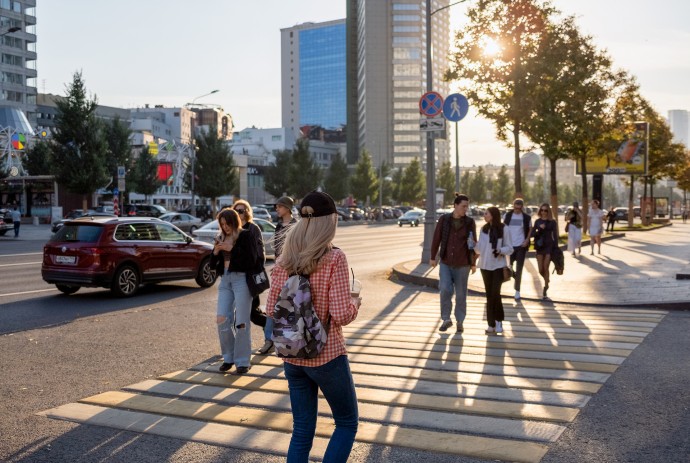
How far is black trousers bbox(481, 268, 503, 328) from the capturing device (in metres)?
9.37

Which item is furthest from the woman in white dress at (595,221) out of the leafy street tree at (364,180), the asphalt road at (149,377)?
the leafy street tree at (364,180)

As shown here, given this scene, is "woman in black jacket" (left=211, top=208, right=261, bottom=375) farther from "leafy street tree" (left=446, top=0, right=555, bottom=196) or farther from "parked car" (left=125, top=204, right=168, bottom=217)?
"parked car" (left=125, top=204, right=168, bottom=217)

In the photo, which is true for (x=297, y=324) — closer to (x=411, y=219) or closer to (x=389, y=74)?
(x=411, y=219)

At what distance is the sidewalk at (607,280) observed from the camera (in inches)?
504

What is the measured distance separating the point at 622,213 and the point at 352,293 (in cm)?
7618

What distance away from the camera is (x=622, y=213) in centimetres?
7469

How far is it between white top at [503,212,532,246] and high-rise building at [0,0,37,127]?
105 meters

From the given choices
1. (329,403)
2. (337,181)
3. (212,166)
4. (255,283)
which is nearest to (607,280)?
(255,283)

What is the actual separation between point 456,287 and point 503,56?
69.2 feet

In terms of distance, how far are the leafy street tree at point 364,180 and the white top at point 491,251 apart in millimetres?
81737

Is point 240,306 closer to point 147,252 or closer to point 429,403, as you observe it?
point 429,403

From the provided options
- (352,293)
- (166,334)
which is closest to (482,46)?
(166,334)

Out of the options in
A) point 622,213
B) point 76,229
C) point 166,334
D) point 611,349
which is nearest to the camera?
point 611,349

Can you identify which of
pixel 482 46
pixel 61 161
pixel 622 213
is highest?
pixel 482 46
